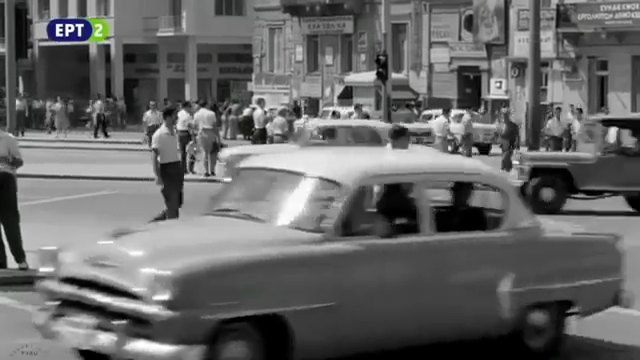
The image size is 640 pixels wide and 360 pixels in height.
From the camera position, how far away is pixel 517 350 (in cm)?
1048

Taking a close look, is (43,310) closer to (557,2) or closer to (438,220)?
(438,220)

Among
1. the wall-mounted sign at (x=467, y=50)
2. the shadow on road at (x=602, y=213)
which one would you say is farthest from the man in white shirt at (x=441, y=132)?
the wall-mounted sign at (x=467, y=50)

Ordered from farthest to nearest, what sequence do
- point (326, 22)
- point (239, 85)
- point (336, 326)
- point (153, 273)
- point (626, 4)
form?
point (239, 85), point (326, 22), point (626, 4), point (336, 326), point (153, 273)

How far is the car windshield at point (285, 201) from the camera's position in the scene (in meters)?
9.36

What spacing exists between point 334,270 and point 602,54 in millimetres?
40882

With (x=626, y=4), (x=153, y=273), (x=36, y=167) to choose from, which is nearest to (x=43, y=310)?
(x=153, y=273)

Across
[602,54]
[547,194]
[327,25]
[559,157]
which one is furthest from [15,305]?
[327,25]

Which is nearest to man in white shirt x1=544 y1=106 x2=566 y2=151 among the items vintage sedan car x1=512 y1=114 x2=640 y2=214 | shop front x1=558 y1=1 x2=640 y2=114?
shop front x1=558 y1=1 x2=640 y2=114

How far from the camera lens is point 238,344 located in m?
8.79

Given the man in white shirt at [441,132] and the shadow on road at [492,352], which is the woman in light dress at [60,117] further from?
the shadow on road at [492,352]

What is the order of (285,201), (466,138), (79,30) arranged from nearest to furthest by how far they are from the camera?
1. (285,201)
2. (466,138)
3. (79,30)

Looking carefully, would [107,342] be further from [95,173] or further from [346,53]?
[346,53]

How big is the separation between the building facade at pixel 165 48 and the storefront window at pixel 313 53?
9.47 meters

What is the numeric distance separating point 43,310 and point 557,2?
41.2m
